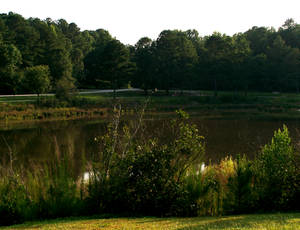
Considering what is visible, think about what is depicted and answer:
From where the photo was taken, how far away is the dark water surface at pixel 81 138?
2250 centimetres

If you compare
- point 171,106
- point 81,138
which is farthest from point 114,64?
point 81,138

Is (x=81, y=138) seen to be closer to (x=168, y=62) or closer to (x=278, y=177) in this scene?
(x=278, y=177)

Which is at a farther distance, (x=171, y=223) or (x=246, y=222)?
(x=171, y=223)

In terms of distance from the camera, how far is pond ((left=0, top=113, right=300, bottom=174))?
2227 centimetres

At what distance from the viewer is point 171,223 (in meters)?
9.14

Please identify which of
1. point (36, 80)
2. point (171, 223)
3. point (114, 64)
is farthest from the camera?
point (114, 64)

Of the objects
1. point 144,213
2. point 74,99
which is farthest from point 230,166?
point 74,99

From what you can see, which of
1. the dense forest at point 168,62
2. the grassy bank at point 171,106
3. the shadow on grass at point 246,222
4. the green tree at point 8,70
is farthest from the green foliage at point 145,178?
the dense forest at point 168,62

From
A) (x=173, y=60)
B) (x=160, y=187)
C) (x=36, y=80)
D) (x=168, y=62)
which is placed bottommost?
(x=160, y=187)

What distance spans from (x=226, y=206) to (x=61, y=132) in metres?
25.3

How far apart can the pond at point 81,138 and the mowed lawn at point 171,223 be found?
8137 millimetres

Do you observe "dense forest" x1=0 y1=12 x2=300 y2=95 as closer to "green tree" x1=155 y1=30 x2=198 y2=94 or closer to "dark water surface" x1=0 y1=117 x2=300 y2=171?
"green tree" x1=155 y1=30 x2=198 y2=94

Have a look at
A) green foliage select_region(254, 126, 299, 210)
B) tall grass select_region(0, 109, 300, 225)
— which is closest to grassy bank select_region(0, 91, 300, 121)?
tall grass select_region(0, 109, 300, 225)

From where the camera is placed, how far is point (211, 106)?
54906 millimetres
